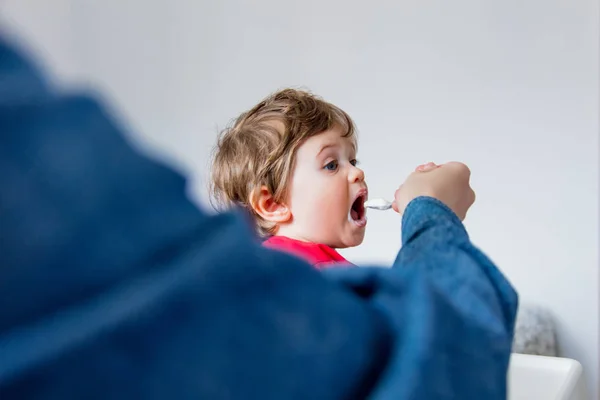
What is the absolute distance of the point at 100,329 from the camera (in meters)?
0.20

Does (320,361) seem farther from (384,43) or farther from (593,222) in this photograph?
(384,43)

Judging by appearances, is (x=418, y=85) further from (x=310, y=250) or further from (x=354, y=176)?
(x=310, y=250)

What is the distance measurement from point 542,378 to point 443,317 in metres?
0.56

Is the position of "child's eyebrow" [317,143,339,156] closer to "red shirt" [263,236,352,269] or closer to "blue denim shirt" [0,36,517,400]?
"red shirt" [263,236,352,269]

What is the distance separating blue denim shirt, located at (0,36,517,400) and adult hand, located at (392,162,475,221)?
0.22 metres

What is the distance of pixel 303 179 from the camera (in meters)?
0.96

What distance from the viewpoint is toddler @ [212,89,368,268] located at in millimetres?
953

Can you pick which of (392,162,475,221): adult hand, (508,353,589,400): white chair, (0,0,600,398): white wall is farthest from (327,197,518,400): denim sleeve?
(0,0,600,398): white wall

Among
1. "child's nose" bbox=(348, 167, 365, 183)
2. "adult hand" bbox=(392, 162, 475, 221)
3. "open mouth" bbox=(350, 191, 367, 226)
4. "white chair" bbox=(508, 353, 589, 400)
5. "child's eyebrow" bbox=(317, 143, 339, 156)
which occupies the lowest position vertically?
"white chair" bbox=(508, 353, 589, 400)

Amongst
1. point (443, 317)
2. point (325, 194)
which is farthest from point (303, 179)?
point (443, 317)

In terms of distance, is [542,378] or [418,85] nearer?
[542,378]

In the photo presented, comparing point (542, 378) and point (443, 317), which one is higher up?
point (443, 317)

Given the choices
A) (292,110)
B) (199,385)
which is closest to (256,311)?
(199,385)

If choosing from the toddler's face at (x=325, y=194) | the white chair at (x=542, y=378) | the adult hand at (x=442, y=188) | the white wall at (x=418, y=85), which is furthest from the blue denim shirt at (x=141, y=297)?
the white wall at (x=418, y=85)
